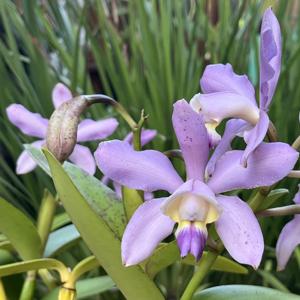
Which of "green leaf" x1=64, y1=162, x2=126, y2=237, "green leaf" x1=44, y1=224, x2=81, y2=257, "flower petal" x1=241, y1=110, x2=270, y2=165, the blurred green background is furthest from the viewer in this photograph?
the blurred green background

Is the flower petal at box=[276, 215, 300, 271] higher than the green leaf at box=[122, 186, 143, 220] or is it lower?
lower

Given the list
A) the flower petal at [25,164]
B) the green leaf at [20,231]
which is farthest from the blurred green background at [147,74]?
the green leaf at [20,231]

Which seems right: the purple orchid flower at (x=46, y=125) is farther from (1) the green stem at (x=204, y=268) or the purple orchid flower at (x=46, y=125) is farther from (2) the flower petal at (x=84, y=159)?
(1) the green stem at (x=204, y=268)

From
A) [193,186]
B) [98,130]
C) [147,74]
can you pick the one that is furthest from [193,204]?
[147,74]

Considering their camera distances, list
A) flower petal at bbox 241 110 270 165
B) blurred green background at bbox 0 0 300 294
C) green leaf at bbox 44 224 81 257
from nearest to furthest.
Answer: flower petal at bbox 241 110 270 165 → green leaf at bbox 44 224 81 257 → blurred green background at bbox 0 0 300 294

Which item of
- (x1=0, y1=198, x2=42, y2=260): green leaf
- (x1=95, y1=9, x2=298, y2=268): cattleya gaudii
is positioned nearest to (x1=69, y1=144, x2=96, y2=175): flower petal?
(x1=0, y1=198, x2=42, y2=260): green leaf

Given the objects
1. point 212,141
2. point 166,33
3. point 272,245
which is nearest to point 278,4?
point 166,33

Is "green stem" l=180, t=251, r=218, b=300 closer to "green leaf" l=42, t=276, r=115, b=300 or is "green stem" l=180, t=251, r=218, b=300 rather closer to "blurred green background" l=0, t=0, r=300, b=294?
"green leaf" l=42, t=276, r=115, b=300

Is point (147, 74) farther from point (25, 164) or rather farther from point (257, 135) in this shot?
point (257, 135)
